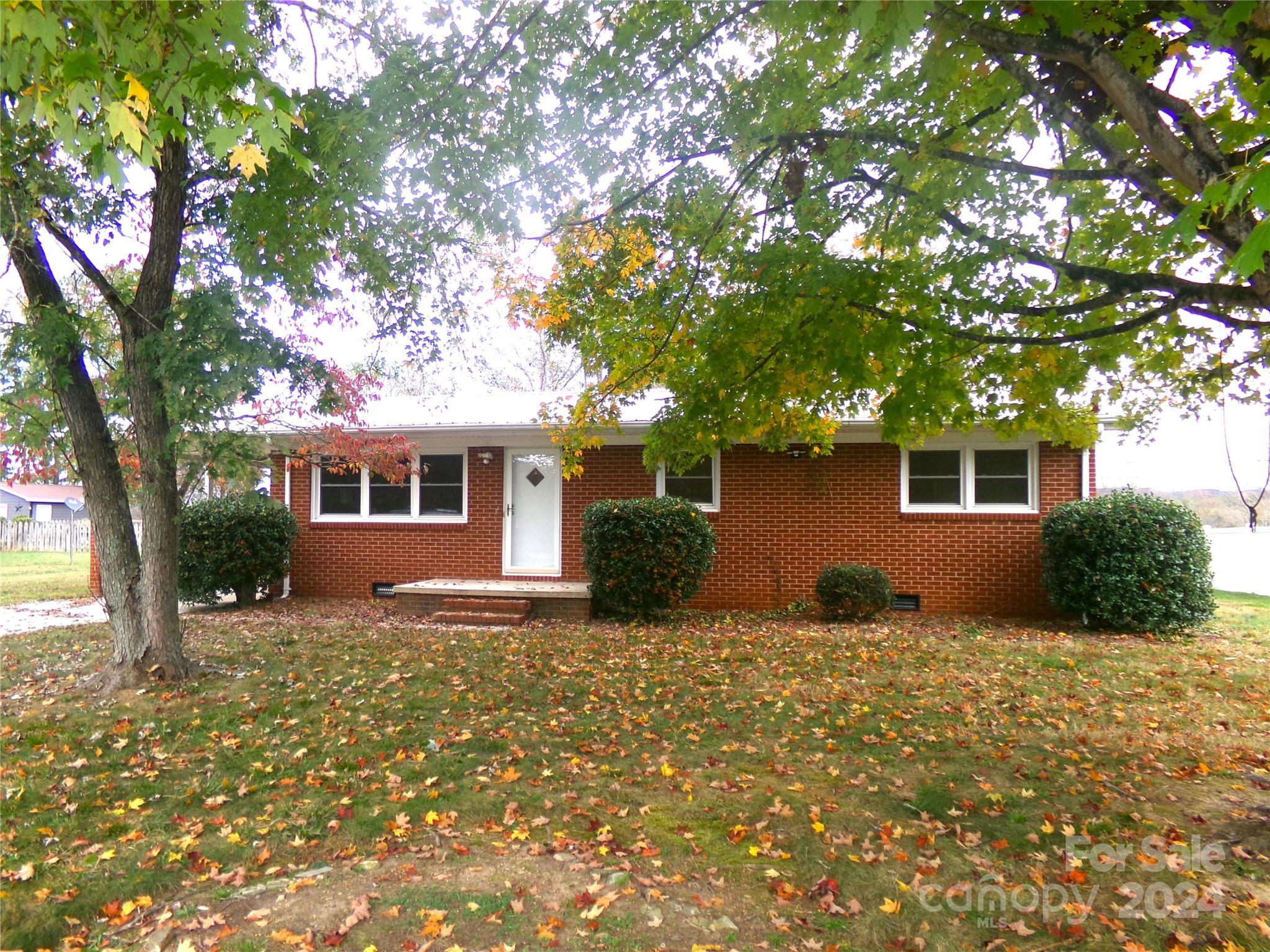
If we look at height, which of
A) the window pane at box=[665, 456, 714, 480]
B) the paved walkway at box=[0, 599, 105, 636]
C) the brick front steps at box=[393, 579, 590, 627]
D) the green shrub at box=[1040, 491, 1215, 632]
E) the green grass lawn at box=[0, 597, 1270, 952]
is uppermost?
the window pane at box=[665, 456, 714, 480]

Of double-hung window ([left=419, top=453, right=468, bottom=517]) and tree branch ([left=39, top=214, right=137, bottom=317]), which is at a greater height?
tree branch ([left=39, top=214, right=137, bottom=317])

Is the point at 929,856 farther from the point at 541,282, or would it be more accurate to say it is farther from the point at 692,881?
the point at 541,282

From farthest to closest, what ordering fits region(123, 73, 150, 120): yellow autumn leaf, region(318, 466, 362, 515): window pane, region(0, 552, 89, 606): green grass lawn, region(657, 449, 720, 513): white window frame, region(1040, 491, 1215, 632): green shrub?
region(0, 552, 89, 606): green grass lawn
region(318, 466, 362, 515): window pane
region(657, 449, 720, 513): white window frame
region(1040, 491, 1215, 632): green shrub
region(123, 73, 150, 120): yellow autumn leaf

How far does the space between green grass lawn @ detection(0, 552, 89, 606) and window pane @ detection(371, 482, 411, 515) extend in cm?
552

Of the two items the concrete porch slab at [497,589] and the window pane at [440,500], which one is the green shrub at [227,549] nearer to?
the concrete porch slab at [497,589]

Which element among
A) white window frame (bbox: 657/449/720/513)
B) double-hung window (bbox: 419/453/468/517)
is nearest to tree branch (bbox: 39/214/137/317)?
double-hung window (bbox: 419/453/468/517)

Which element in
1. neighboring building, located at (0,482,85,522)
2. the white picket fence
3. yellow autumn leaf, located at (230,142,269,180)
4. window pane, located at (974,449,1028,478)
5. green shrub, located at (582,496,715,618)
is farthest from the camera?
neighboring building, located at (0,482,85,522)

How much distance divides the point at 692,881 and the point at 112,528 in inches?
238

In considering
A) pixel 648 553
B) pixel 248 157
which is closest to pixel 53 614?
pixel 648 553

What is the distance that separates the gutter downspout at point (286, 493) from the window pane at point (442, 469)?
227 centimetres

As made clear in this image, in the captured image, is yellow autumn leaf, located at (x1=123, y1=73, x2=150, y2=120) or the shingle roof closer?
yellow autumn leaf, located at (x1=123, y1=73, x2=150, y2=120)

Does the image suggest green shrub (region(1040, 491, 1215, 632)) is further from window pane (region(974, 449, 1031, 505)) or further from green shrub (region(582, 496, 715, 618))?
green shrub (region(582, 496, 715, 618))

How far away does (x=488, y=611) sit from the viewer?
10.7m

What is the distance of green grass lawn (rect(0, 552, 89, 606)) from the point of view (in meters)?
13.6
